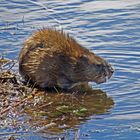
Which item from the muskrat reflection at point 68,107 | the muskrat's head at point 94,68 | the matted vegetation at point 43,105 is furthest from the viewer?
the muskrat's head at point 94,68

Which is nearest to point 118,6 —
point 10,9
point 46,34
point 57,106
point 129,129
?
point 10,9

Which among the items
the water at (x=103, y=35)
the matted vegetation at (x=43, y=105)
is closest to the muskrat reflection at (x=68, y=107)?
the matted vegetation at (x=43, y=105)

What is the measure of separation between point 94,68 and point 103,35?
1.53 meters

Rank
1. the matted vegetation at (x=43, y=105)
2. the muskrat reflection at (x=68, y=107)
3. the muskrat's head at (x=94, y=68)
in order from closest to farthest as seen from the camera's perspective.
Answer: the matted vegetation at (x=43, y=105) → the muskrat reflection at (x=68, y=107) → the muskrat's head at (x=94, y=68)

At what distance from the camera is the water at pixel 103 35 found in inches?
288

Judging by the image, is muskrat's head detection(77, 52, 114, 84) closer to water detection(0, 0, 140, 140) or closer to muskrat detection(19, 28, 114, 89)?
muskrat detection(19, 28, 114, 89)

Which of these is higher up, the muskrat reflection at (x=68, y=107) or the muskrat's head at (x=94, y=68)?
the muskrat's head at (x=94, y=68)

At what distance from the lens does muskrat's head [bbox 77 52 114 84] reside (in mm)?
8562

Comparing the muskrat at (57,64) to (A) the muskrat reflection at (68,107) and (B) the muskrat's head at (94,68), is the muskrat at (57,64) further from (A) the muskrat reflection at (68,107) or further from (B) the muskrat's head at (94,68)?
(A) the muskrat reflection at (68,107)

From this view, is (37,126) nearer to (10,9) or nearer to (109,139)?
(109,139)

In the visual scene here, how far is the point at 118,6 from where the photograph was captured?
37.7 feet

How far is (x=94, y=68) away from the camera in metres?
8.67

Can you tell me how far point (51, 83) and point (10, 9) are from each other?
130 inches

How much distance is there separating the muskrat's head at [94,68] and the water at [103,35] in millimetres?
105
